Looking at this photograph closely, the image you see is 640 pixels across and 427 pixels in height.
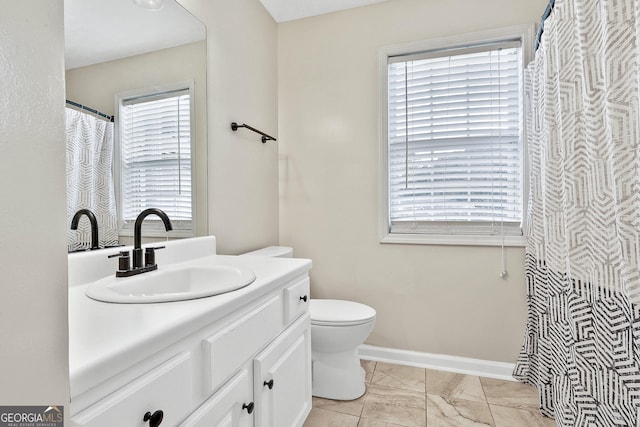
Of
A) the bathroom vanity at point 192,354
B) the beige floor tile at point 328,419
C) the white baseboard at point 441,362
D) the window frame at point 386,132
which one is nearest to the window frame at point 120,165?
the bathroom vanity at point 192,354

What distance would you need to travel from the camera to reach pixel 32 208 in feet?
1.12

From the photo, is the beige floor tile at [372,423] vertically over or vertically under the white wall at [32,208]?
under

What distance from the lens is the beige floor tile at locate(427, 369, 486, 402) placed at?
179cm

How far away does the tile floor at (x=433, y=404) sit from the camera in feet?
5.18

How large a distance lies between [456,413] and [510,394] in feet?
1.26

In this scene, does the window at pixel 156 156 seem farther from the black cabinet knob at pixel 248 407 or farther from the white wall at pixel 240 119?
the black cabinet knob at pixel 248 407

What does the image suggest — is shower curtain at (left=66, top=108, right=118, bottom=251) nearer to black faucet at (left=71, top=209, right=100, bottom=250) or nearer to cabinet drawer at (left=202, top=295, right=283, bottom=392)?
black faucet at (left=71, top=209, right=100, bottom=250)

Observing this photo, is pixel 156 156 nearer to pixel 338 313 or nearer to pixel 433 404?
pixel 338 313

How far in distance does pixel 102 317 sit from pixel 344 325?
1.18m

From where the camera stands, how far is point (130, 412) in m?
0.60

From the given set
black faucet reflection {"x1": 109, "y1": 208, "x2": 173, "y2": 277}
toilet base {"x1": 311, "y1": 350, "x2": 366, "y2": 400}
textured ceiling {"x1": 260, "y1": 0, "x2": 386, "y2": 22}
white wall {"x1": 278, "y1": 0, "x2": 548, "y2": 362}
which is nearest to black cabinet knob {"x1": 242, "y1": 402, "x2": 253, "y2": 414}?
black faucet reflection {"x1": 109, "y1": 208, "x2": 173, "y2": 277}

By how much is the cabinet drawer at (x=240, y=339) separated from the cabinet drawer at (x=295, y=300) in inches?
1.6

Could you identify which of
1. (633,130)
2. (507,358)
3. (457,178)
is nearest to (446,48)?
(457,178)

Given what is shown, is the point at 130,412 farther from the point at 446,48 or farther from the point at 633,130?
the point at 446,48
